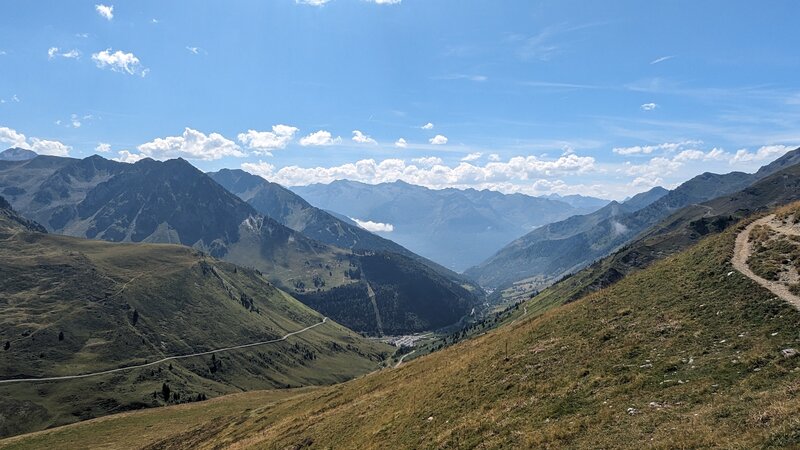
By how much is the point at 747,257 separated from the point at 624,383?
2076cm

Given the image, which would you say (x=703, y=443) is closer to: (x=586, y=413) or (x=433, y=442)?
(x=586, y=413)

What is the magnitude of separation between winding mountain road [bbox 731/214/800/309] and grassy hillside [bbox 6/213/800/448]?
740mm

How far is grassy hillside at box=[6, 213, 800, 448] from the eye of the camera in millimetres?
21016

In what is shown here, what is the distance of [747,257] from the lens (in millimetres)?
38656

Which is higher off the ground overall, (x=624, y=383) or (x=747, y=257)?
(x=747, y=257)

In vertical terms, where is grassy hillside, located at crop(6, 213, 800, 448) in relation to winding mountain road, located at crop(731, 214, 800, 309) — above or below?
below

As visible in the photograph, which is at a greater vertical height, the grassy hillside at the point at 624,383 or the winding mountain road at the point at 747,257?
the winding mountain road at the point at 747,257

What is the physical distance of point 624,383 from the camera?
27.5 m

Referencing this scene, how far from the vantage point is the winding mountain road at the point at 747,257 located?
1190 inches

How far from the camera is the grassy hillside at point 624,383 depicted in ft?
68.9

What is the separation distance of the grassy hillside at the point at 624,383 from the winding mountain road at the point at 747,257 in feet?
2.43

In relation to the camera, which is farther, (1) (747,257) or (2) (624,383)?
(1) (747,257)

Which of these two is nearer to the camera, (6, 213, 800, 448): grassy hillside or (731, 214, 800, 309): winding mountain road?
(6, 213, 800, 448): grassy hillside

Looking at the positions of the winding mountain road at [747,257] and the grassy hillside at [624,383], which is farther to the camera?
the winding mountain road at [747,257]
